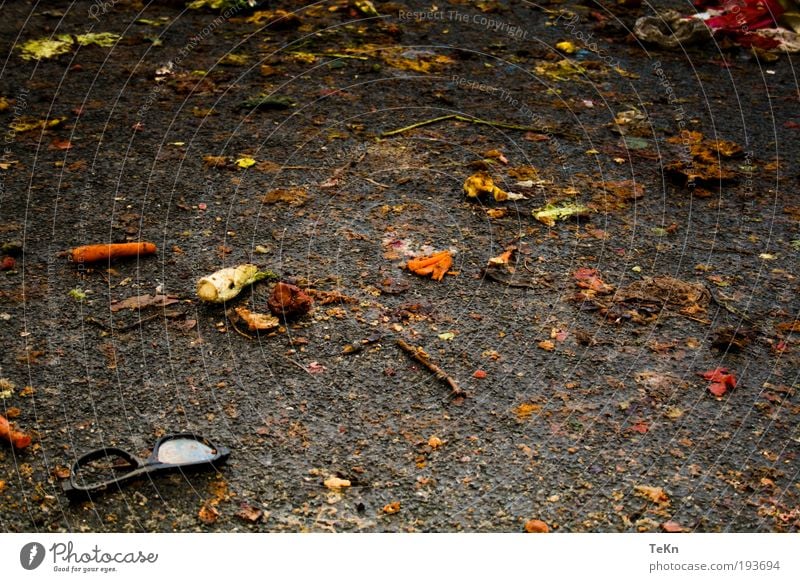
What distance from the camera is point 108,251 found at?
2.96m

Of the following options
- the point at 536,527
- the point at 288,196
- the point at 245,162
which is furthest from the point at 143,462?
the point at 245,162

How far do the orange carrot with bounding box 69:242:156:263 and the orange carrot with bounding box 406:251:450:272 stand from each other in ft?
2.97

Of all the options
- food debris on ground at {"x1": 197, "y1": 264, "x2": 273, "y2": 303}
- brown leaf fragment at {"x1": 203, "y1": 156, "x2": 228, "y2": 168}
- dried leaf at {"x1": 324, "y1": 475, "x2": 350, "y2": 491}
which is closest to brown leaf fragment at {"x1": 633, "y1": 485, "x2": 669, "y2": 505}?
dried leaf at {"x1": 324, "y1": 475, "x2": 350, "y2": 491}

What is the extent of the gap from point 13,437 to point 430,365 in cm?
114

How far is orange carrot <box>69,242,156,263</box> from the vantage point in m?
2.93

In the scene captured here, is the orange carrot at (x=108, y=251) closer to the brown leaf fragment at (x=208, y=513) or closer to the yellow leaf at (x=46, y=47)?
the brown leaf fragment at (x=208, y=513)

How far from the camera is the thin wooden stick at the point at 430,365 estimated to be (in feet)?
8.01

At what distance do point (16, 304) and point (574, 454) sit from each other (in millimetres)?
1791

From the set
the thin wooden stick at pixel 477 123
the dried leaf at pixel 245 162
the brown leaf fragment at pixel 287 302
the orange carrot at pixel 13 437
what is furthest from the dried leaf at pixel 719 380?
the dried leaf at pixel 245 162

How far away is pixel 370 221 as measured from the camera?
126 inches

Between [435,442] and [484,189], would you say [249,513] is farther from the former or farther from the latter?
[484,189]

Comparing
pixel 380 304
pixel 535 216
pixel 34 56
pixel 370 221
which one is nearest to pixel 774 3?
pixel 535 216

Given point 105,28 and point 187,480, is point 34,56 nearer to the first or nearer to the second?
point 105,28

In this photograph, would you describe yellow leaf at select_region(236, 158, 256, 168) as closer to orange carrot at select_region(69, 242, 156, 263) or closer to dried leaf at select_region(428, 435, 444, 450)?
orange carrot at select_region(69, 242, 156, 263)
